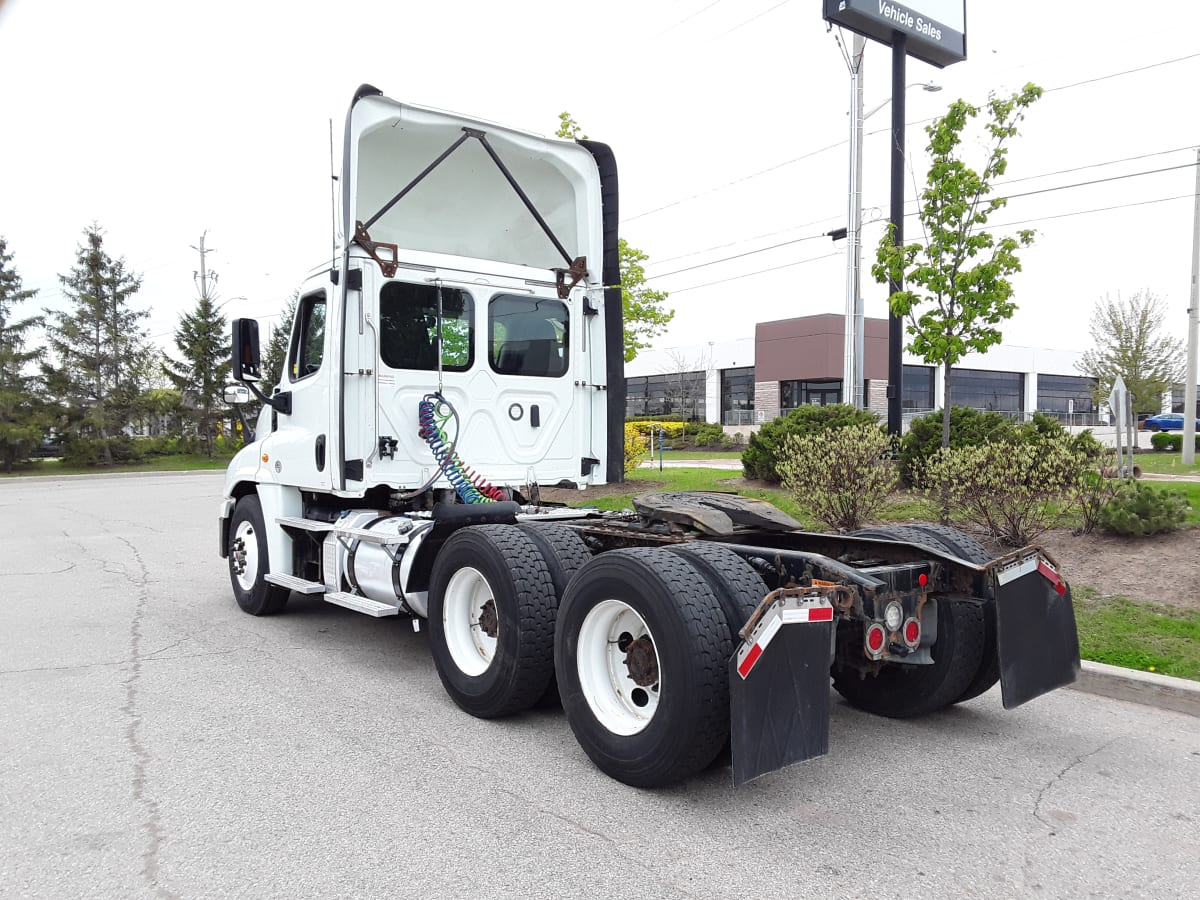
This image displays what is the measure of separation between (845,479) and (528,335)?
4.02 meters

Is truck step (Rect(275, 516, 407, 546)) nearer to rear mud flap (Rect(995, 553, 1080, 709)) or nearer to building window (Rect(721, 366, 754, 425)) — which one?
rear mud flap (Rect(995, 553, 1080, 709))

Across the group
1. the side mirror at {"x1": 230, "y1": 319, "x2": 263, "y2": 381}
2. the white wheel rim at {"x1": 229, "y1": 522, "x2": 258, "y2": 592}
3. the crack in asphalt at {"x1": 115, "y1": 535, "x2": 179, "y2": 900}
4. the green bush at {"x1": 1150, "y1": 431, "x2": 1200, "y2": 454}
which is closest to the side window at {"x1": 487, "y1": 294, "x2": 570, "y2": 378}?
the side mirror at {"x1": 230, "y1": 319, "x2": 263, "y2": 381}

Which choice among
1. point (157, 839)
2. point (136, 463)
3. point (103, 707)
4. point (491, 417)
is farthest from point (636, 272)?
point (136, 463)

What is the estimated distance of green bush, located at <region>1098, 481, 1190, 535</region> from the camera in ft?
26.0

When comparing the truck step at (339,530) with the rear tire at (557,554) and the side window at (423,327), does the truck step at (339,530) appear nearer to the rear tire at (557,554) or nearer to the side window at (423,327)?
the rear tire at (557,554)

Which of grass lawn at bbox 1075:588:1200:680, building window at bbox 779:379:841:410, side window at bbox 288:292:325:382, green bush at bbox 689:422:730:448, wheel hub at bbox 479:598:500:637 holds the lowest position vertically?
grass lawn at bbox 1075:588:1200:680

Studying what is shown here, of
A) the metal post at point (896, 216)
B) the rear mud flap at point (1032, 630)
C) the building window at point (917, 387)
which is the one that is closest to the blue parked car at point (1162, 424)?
the building window at point (917, 387)

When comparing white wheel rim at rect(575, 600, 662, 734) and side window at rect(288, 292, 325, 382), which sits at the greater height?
side window at rect(288, 292, 325, 382)

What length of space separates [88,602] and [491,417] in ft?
15.2

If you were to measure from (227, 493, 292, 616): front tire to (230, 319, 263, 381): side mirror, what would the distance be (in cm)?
114

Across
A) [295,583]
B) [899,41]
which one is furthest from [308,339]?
[899,41]

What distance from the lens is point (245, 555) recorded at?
773cm

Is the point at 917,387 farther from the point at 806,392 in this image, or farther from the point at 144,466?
the point at 144,466

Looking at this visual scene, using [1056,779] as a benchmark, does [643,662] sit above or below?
above
